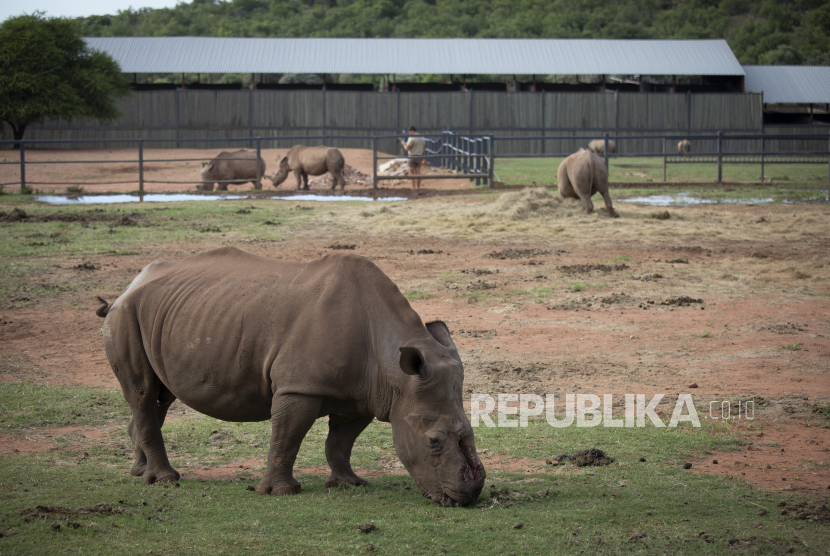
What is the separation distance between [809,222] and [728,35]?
6800cm

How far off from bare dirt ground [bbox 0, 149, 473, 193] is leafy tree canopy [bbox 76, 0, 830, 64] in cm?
3775

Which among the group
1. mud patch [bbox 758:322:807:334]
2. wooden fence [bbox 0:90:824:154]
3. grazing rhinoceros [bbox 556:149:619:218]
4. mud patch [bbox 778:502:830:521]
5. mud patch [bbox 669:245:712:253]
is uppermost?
wooden fence [bbox 0:90:824:154]

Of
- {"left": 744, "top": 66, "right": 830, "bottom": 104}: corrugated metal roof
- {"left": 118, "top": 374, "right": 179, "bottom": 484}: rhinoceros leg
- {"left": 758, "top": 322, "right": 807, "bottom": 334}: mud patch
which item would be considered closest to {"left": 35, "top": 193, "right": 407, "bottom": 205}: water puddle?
{"left": 758, "top": 322, "right": 807, "bottom": 334}: mud patch

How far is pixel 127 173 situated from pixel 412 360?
28.0 metres

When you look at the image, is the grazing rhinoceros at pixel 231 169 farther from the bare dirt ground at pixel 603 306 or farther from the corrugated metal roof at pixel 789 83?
the corrugated metal roof at pixel 789 83

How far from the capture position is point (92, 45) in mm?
43656

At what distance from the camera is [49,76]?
A: 3556cm

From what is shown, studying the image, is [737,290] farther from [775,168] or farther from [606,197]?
[775,168]

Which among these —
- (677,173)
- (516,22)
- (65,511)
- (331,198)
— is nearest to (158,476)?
(65,511)

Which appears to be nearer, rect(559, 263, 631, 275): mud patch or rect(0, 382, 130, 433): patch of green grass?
rect(0, 382, 130, 433): patch of green grass

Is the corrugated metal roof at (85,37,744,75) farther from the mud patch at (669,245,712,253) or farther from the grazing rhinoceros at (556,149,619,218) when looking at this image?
the mud patch at (669,245,712,253)

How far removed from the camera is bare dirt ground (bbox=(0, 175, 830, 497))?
7199 mm

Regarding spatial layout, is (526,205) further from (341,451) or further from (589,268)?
(341,451)

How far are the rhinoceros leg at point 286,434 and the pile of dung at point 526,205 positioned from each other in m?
13.8
